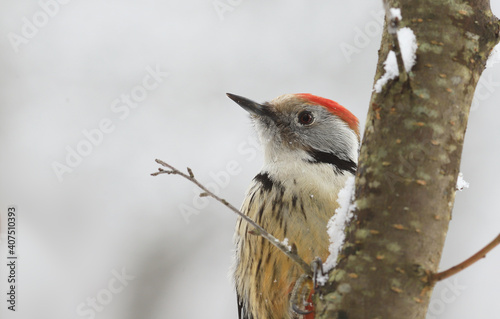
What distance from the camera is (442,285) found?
6.76 meters

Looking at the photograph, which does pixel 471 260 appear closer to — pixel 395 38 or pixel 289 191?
pixel 395 38

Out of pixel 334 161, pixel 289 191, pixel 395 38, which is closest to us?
pixel 395 38

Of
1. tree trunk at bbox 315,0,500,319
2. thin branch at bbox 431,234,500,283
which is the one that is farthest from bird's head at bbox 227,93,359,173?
thin branch at bbox 431,234,500,283

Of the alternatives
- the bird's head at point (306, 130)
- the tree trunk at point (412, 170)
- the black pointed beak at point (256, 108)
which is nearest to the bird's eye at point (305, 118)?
the bird's head at point (306, 130)

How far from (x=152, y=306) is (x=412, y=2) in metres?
5.46

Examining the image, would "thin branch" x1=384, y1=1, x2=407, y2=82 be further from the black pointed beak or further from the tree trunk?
the black pointed beak

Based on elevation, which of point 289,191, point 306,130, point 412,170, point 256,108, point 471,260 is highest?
point 256,108

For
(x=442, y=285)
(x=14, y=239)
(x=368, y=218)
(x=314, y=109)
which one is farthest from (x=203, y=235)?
(x=368, y=218)

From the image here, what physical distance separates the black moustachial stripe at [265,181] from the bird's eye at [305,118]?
554 mm

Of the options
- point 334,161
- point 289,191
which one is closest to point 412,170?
point 289,191

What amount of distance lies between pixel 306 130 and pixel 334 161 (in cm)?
34

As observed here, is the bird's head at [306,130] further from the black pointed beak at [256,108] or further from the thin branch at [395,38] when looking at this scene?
the thin branch at [395,38]

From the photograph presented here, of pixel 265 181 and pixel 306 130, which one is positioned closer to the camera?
pixel 265 181

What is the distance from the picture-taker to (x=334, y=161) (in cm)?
376
